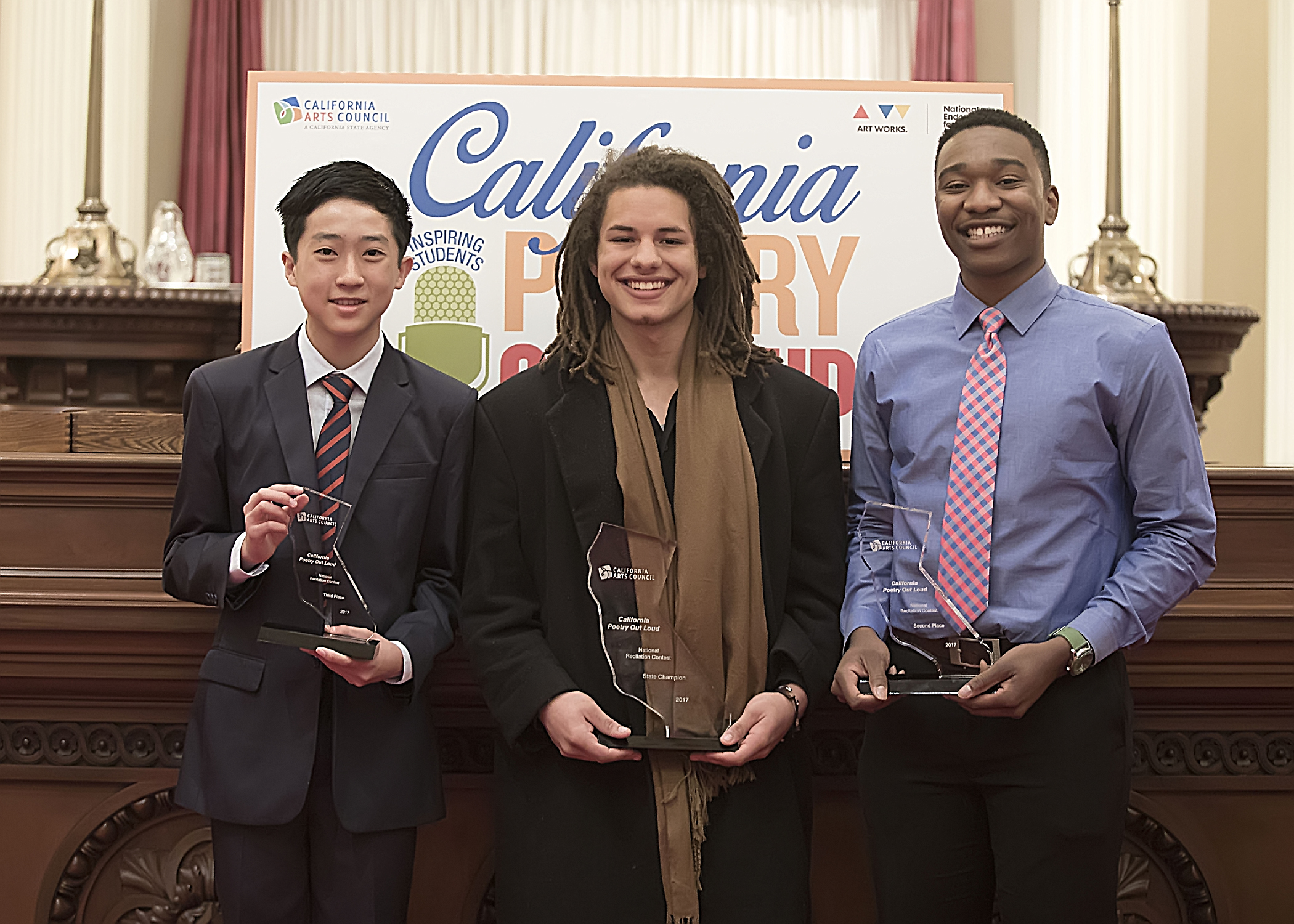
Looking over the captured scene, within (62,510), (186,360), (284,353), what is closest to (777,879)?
(284,353)

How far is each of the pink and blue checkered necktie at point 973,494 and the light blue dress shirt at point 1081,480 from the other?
1 cm

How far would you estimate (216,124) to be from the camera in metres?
7.24

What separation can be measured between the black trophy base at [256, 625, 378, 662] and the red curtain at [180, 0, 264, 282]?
6.06 m

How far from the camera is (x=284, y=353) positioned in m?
1.71

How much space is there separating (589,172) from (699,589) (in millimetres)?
1114

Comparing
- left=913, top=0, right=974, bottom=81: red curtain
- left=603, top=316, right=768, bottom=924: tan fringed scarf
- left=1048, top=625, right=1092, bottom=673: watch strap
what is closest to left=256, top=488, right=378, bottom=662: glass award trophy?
left=603, top=316, right=768, bottom=924: tan fringed scarf

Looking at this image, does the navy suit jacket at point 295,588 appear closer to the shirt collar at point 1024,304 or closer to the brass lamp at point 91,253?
the shirt collar at point 1024,304

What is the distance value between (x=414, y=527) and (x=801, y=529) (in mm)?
499

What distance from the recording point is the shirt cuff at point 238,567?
158 cm

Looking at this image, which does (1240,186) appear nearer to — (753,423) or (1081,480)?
(1081,480)

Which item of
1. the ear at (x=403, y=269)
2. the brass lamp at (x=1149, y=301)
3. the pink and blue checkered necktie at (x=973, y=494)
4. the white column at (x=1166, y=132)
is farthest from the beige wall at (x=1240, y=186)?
the ear at (x=403, y=269)

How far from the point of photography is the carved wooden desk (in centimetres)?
198

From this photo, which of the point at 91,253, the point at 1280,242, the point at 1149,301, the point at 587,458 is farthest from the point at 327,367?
the point at 1280,242

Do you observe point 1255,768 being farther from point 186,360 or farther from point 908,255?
point 186,360
